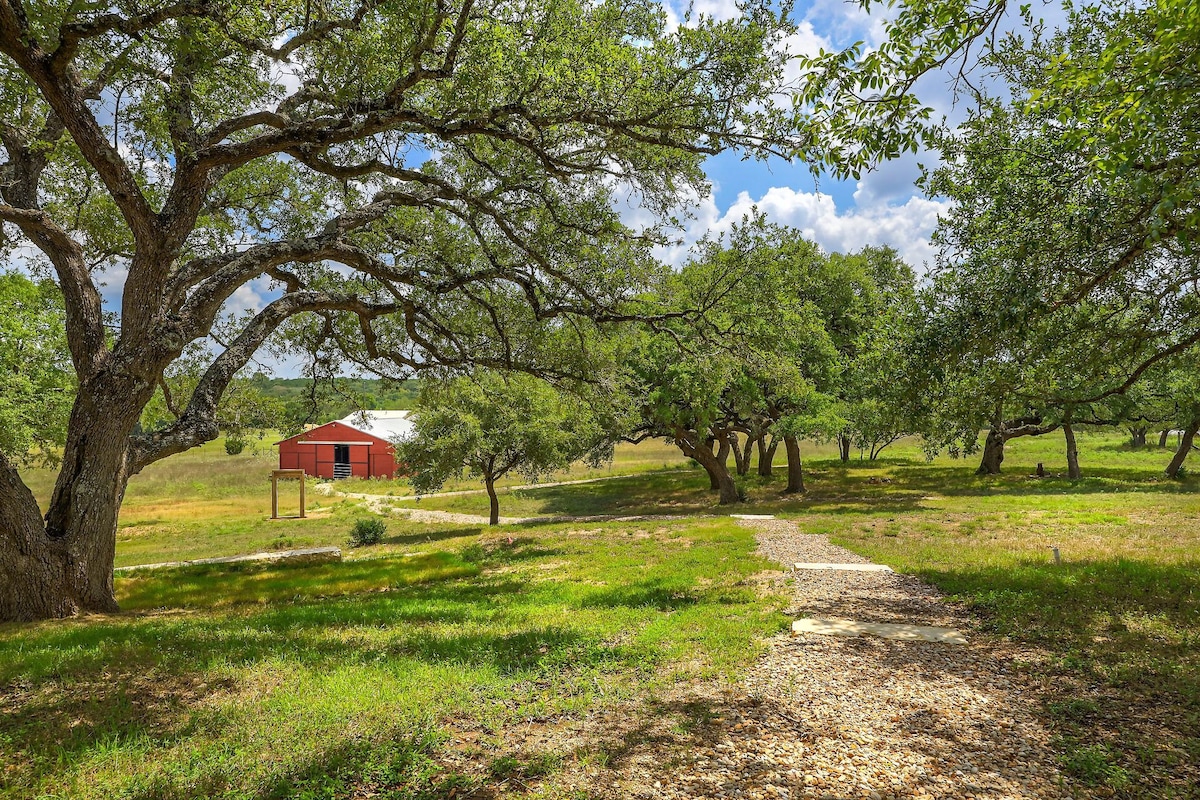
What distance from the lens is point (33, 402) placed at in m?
22.2

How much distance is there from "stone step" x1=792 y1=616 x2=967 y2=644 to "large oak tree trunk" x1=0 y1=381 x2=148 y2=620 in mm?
9966

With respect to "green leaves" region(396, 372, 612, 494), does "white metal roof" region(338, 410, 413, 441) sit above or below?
above

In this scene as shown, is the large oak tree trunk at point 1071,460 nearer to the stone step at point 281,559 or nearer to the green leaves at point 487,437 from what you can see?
the green leaves at point 487,437

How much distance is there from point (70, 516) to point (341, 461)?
52819mm

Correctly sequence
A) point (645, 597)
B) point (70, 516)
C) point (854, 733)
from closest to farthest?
point (854, 733)
point (70, 516)
point (645, 597)

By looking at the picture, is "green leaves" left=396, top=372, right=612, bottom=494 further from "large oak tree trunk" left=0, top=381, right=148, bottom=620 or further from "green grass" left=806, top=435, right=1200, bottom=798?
"large oak tree trunk" left=0, top=381, right=148, bottom=620

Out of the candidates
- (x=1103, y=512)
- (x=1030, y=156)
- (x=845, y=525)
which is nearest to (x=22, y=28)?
(x=1030, y=156)

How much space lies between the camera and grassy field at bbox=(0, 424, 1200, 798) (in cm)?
414

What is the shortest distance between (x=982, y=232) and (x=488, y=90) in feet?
28.2

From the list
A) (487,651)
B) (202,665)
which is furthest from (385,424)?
(487,651)

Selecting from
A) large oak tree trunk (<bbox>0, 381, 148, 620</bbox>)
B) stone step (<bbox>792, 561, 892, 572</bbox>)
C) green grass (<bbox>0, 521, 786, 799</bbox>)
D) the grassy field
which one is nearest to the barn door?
the grassy field

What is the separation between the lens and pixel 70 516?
8859 millimetres

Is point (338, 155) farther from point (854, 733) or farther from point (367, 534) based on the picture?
point (367, 534)

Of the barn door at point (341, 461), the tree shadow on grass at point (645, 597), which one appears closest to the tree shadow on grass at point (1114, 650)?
the tree shadow on grass at point (645, 597)
